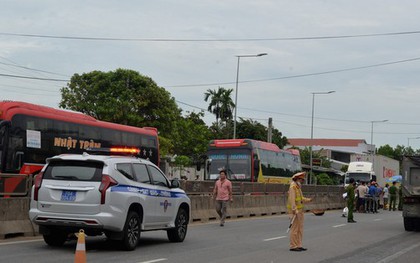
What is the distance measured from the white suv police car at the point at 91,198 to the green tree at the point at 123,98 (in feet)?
145

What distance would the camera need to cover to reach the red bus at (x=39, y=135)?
834 inches

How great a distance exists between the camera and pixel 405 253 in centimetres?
1426

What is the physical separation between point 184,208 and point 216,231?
3872mm

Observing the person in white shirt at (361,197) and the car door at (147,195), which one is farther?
the person in white shirt at (361,197)

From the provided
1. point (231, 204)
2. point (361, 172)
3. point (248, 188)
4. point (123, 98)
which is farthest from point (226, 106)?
point (231, 204)

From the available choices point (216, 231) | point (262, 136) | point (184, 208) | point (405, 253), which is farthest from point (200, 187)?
point (262, 136)

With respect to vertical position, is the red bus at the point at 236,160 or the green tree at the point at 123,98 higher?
the green tree at the point at 123,98

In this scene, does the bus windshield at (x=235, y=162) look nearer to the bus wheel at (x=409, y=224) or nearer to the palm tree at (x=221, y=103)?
the bus wheel at (x=409, y=224)

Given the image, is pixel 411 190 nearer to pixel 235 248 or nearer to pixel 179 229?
pixel 235 248

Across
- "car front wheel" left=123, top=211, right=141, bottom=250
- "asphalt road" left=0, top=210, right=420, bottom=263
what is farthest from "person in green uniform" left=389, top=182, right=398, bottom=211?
"car front wheel" left=123, top=211, right=141, bottom=250

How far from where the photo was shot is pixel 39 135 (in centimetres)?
2275

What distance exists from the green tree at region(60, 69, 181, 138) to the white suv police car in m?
44.2

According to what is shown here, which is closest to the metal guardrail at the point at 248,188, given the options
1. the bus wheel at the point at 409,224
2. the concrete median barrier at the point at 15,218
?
the bus wheel at the point at 409,224

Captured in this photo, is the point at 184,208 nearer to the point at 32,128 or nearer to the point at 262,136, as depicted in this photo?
the point at 32,128
